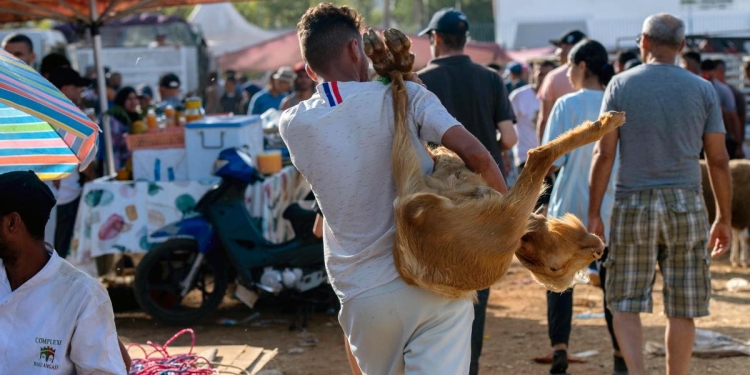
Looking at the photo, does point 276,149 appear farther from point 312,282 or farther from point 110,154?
point 312,282

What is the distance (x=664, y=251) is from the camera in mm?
5188

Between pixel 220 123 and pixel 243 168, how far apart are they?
1.89 ft

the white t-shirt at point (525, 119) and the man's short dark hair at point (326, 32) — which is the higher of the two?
the man's short dark hair at point (326, 32)

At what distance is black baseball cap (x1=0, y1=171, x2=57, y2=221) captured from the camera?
3037 millimetres

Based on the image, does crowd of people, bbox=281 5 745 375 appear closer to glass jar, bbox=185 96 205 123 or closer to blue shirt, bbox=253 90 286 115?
glass jar, bbox=185 96 205 123

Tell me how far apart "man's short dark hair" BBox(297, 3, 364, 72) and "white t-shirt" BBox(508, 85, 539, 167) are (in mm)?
6835

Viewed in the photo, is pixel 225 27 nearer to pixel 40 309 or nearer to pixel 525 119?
pixel 525 119

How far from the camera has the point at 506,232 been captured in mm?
3113

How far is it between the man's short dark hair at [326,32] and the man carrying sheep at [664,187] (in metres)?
2.21

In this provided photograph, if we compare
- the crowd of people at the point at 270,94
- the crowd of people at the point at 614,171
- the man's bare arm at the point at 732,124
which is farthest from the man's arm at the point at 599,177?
the man's bare arm at the point at 732,124

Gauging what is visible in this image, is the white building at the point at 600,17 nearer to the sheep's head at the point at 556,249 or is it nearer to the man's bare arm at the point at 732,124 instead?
the man's bare arm at the point at 732,124

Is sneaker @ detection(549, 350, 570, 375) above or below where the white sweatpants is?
below

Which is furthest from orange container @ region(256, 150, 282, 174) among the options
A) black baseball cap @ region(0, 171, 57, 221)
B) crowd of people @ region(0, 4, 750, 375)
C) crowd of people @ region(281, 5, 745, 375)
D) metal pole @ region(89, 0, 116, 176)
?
black baseball cap @ region(0, 171, 57, 221)

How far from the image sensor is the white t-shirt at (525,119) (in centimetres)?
1011
